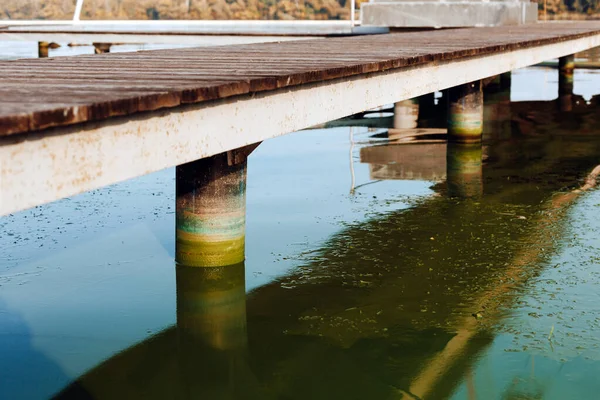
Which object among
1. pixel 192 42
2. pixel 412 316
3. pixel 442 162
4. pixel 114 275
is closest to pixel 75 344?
pixel 114 275

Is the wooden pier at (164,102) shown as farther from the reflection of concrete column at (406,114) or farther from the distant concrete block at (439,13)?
the distant concrete block at (439,13)

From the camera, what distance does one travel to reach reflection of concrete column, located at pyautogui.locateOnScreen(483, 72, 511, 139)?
1519 cm

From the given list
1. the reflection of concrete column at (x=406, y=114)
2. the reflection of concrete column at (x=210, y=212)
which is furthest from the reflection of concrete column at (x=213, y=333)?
the reflection of concrete column at (x=406, y=114)

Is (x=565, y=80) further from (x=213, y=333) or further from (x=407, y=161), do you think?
A: (x=213, y=333)

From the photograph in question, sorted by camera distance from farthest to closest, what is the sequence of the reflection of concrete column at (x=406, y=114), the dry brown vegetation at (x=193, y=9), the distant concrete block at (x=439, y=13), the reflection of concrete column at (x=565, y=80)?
1. the dry brown vegetation at (x=193, y=9)
2. the distant concrete block at (x=439, y=13)
3. the reflection of concrete column at (x=565, y=80)
4. the reflection of concrete column at (x=406, y=114)

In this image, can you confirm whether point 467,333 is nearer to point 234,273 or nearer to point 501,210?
point 234,273

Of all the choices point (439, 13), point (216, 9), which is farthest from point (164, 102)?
point (216, 9)

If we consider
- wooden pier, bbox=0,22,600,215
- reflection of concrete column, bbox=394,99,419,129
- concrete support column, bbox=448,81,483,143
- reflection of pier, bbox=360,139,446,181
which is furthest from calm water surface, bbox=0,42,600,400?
reflection of concrete column, bbox=394,99,419,129

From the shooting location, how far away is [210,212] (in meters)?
7.24

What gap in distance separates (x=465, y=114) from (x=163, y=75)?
7481 mm

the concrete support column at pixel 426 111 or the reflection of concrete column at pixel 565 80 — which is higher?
the reflection of concrete column at pixel 565 80

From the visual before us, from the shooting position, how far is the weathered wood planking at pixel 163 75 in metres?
4.24

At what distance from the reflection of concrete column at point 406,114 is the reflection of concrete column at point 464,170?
2.62m

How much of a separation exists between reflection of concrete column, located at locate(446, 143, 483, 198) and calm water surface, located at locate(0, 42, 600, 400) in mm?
49
